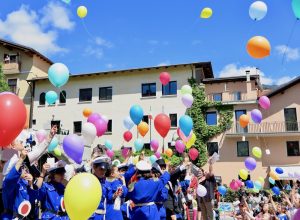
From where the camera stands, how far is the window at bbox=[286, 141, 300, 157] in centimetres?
2641

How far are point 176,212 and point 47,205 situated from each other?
12.7 ft

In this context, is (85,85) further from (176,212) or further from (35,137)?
(176,212)

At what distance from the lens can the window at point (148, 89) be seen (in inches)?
1088

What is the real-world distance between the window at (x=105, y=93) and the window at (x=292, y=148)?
14.7 m

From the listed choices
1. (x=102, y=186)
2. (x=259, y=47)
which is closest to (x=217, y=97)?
(x=259, y=47)

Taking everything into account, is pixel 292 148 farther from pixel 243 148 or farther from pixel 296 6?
pixel 296 6

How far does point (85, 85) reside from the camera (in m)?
29.4

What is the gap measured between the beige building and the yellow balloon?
28.0m

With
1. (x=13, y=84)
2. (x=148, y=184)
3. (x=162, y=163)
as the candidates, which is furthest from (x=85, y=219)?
(x=13, y=84)

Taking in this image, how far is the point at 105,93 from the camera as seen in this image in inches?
1139

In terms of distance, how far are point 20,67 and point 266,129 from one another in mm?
21558

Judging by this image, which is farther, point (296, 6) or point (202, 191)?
point (202, 191)

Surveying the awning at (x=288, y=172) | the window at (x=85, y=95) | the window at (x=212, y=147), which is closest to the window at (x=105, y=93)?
the window at (x=85, y=95)

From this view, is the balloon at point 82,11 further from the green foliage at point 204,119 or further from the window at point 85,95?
the window at point 85,95
